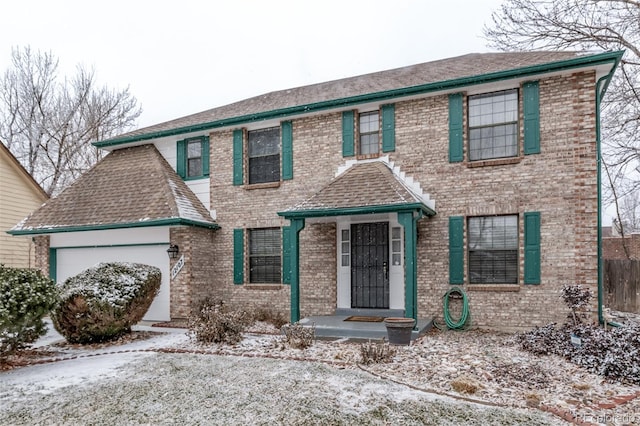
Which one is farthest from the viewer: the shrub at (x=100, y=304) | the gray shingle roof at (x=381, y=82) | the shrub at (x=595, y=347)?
the gray shingle roof at (x=381, y=82)

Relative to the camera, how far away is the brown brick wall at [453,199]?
28.2ft

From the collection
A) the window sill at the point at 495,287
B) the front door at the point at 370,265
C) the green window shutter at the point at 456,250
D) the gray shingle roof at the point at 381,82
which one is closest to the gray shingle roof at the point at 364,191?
the green window shutter at the point at 456,250

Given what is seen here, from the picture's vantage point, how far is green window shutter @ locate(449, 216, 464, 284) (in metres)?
9.31

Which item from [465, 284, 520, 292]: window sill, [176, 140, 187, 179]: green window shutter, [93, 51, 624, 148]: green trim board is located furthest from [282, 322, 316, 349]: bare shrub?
[176, 140, 187, 179]: green window shutter

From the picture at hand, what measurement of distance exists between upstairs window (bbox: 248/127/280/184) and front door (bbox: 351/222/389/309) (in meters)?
2.60

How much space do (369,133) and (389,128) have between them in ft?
1.79

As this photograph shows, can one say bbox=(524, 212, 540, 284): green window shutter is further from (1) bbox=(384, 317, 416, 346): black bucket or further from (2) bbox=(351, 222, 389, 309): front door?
(2) bbox=(351, 222, 389, 309): front door

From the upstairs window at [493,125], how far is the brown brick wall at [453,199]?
330 mm

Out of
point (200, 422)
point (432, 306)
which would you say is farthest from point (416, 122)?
point (200, 422)

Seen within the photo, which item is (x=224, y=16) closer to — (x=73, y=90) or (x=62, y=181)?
(x=73, y=90)

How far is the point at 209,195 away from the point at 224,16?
63.0ft

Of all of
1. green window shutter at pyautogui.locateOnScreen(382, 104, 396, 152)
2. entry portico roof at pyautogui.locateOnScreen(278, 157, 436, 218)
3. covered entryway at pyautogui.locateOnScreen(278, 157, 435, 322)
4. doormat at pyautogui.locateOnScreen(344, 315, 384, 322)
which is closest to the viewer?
entry portico roof at pyautogui.locateOnScreen(278, 157, 436, 218)

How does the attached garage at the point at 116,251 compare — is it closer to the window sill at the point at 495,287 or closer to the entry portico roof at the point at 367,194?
the entry portico roof at the point at 367,194

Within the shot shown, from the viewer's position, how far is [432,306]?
31.3 feet
